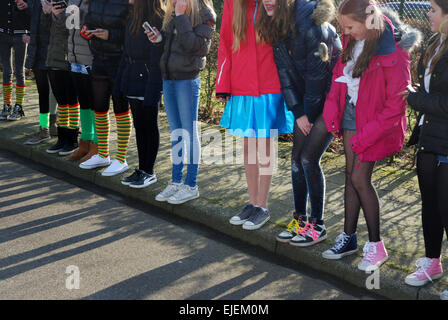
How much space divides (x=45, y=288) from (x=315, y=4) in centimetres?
284

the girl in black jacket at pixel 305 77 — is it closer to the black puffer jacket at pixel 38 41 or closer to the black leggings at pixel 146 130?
the black leggings at pixel 146 130

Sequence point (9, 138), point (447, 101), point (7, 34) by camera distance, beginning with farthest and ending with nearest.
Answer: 1. point (7, 34)
2. point (9, 138)
3. point (447, 101)

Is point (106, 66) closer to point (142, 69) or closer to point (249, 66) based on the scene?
point (142, 69)

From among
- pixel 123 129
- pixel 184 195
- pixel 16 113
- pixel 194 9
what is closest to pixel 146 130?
pixel 123 129

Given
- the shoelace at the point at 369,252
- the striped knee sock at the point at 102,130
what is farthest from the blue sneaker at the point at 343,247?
the striped knee sock at the point at 102,130

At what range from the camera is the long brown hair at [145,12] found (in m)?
5.91

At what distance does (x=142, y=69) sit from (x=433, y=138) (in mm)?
2991

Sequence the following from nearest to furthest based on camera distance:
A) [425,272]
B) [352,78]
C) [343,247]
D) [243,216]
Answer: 1. [425,272]
2. [352,78]
3. [343,247]
4. [243,216]

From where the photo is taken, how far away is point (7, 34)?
8.72 metres

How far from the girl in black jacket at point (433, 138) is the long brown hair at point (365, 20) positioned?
1.10 feet

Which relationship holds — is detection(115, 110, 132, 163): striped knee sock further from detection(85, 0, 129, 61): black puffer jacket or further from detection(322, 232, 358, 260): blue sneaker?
detection(322, 232, 358, 260): blue sneaker

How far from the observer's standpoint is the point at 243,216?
210 inches

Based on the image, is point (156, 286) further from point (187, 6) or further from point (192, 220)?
point (187, 6)

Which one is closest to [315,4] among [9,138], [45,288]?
[45,288]
